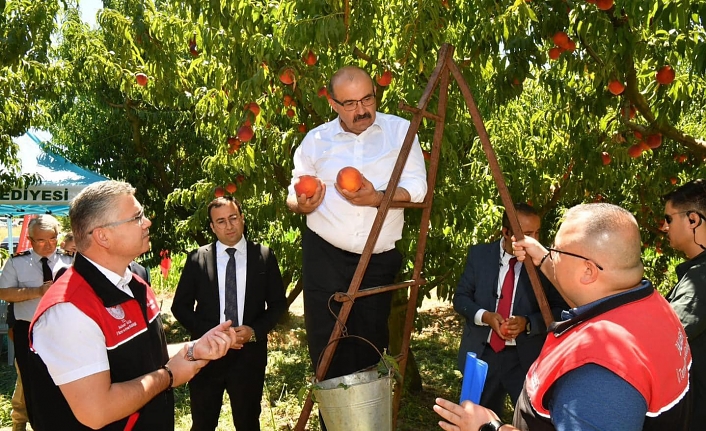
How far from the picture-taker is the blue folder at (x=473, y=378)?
2.16 metres

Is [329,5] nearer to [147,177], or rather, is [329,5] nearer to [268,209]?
[268,209]

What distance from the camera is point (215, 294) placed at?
4.34 meters

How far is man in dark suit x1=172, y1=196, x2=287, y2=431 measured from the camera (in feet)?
13.8

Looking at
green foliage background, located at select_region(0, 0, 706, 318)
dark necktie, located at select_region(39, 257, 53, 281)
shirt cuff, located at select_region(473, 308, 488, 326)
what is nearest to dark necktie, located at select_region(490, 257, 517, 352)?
shirt cuff, located at select_region(473, 308, 488, 326)

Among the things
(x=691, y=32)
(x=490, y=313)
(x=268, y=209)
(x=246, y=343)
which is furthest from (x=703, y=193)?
(x=268, y=209)

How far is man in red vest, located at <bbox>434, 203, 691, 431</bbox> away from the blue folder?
132mm

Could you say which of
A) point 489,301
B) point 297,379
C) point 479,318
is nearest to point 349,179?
point 479,318

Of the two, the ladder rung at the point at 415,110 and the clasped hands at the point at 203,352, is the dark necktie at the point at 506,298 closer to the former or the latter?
the ladder rung at the point at 415,110

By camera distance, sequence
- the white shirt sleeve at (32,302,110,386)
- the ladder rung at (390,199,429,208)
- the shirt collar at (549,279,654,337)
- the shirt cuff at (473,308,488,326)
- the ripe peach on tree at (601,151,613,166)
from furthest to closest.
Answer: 1. the ripe peach on tree at (601,151,613,166)
2. the shirt cuff at (473,308,488,326)
3. the ladder rung at (390,199,429,208)
4. the white shirt sleeve at (32,302,110,386)
5. the shirt collar at (549,279,654,337)

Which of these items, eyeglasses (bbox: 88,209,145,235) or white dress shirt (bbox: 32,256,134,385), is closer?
white dress shirt (bbox: 32,256,134,385)

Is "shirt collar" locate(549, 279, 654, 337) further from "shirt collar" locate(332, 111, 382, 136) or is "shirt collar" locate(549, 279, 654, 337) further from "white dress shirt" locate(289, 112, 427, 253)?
"shirt collar" locate(332, 111, 382, 136)

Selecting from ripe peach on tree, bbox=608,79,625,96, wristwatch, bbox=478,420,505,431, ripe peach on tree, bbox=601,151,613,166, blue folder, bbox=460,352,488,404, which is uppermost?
ripe peach on tree, bbox=608,79,625,96

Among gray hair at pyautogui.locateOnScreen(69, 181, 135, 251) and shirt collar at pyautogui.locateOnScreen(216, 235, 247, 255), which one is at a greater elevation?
gray hair at pyautogui.locateOnScreen(69, 181, 135, 251)

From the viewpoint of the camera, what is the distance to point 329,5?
3.66 m
